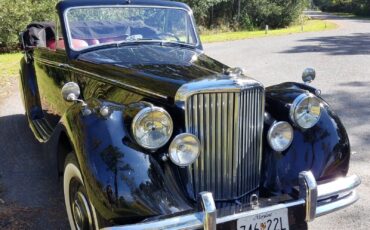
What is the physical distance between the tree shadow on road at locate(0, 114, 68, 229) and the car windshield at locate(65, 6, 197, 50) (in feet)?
3.86

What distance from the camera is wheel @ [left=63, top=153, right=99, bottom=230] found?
107 inches

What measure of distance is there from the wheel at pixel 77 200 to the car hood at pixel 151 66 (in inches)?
30.1

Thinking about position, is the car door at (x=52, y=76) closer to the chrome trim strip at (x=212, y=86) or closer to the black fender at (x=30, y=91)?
the black fender at (x=30, y=91)

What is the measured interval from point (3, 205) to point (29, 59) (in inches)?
101

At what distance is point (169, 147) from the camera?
8.58ft

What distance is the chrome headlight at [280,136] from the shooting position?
2975 mm

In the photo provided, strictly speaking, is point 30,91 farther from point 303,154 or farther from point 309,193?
point 309,193

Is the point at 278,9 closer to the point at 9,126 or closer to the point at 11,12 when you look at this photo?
the point at 11,12

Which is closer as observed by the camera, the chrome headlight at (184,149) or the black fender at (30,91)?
the chrome headlight at (184,149)

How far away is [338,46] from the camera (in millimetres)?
15211

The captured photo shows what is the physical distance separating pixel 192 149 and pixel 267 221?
2.10 feet

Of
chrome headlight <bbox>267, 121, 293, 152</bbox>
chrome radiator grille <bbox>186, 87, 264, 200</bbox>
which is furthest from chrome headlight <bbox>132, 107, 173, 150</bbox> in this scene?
chrome headlight <bbox>267, 121, 293, 152</bbox>

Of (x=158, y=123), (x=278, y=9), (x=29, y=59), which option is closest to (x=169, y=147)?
(x=158, y=123)

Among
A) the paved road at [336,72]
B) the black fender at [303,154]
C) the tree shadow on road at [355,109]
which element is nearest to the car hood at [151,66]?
the black fender at [303,154]
